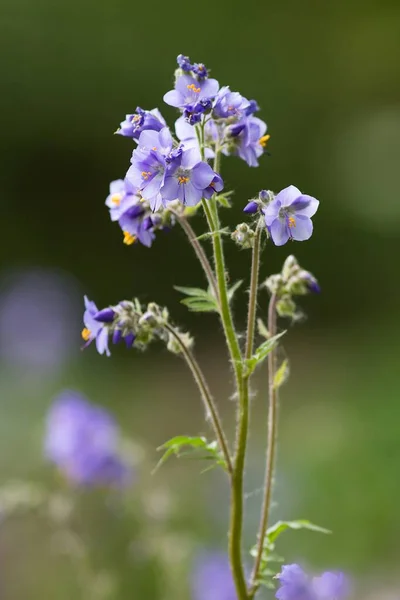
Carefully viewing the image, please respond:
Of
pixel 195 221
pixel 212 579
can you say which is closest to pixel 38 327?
pixel 195 221

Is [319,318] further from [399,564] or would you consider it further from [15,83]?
[399,564]

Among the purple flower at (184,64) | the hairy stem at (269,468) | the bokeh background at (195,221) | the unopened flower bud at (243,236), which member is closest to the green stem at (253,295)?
the unopened flower bud at (243,236)

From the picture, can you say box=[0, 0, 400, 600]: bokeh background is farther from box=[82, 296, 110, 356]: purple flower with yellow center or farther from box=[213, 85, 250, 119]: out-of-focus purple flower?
box=[213, 85, 250, 119]: out-of-focus purple flower

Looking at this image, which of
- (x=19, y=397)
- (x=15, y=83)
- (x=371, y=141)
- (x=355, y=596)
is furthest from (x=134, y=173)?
(x=371, y=141)

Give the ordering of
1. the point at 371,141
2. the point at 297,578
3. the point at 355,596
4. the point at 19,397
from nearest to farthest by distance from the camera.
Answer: the point at 297,578, the point at 355,596, the point at 19,397, the point at 371,141

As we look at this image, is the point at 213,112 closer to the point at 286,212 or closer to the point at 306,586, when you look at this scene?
the point at 286,212

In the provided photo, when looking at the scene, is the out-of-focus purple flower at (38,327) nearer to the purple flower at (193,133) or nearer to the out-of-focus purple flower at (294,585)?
the purple flower at (193,133)

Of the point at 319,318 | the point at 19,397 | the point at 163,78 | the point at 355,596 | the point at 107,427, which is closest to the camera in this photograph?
the point at 107,427
